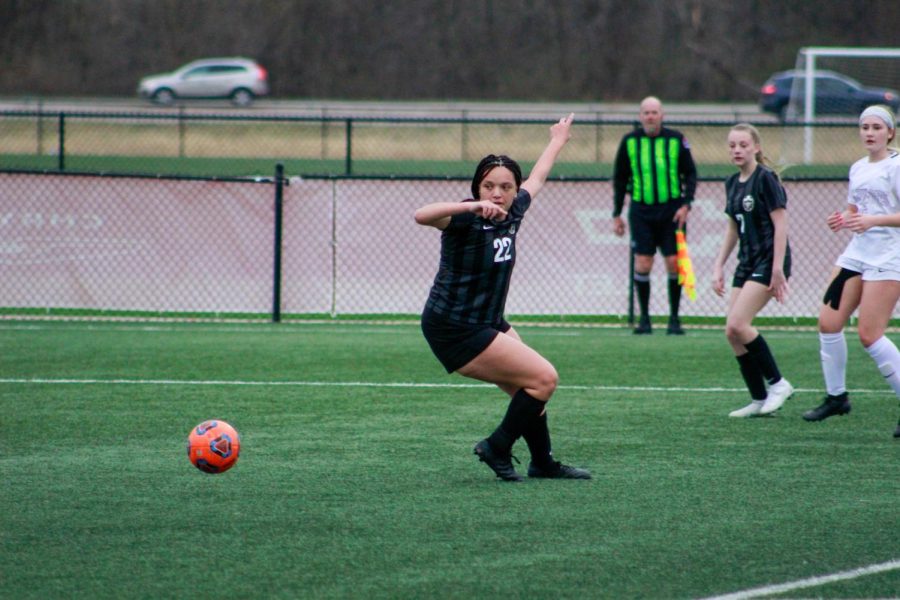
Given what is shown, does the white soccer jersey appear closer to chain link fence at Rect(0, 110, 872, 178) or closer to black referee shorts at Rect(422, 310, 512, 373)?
black referee shorts at Rect(422, 310, 512, 373)

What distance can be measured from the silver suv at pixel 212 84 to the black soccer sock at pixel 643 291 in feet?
107

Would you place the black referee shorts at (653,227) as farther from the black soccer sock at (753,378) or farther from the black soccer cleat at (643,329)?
the black soccer sock at (753,378)

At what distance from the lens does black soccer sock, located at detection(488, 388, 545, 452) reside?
6.60 m

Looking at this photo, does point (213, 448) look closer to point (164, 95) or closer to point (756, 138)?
point (756, 138)

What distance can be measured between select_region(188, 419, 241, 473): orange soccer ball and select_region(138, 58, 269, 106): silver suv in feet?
127

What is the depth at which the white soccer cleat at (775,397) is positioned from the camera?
29.1 ft

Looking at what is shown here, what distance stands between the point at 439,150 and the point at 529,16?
22.6 metres

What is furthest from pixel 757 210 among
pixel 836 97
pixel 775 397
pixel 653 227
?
pixel 836 97

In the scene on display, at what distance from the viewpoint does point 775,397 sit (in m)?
8.90

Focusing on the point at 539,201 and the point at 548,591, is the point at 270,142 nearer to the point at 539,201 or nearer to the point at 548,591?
the point at 539,201

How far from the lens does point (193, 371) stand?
35.7 feet

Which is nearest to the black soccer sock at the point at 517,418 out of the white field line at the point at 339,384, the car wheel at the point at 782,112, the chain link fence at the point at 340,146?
the white field line at the point at 339,384

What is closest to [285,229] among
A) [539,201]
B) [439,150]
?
[539,201]

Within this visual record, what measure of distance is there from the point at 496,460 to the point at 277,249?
8367mm
